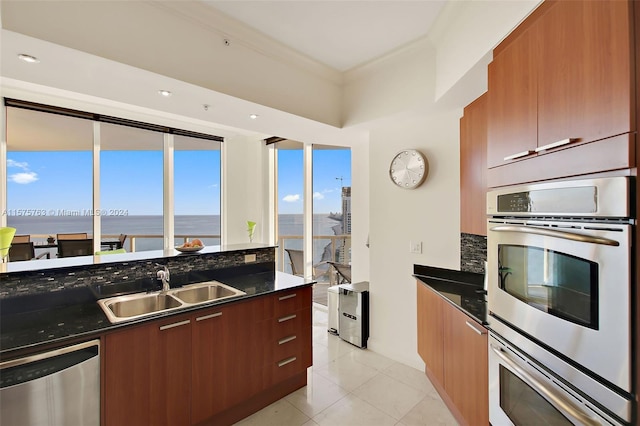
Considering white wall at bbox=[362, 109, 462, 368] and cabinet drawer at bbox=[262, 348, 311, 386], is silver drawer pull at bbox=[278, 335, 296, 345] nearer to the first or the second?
cabinet drawer at bbox=[262, 348, 311, 386]

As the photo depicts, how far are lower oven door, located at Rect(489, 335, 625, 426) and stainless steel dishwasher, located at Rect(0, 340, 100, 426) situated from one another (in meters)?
2.09

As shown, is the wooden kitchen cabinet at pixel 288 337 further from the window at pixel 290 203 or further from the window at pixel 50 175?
the window at pixel 50 175

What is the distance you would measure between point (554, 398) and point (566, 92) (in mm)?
1171

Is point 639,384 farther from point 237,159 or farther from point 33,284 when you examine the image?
point 237,159

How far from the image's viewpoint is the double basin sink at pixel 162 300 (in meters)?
2.00

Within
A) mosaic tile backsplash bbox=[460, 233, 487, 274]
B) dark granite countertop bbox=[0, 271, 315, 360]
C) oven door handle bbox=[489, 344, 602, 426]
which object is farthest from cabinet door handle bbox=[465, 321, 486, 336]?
dark granite countertop bbox=[0, 271, 315, 360]

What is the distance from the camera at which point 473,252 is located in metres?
2.48

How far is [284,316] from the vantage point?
238cm

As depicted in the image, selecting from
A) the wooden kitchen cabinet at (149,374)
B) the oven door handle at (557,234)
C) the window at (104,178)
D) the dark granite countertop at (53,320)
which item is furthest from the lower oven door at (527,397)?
the window at (104,178)

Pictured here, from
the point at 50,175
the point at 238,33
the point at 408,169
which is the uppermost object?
the point at 238,33

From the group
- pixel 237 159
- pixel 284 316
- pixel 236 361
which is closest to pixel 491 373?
pixel 284 316

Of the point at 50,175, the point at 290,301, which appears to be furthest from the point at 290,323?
the point at 50,175

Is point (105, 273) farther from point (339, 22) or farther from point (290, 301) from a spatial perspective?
point (339, 22)

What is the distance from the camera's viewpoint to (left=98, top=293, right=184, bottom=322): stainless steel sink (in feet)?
6.59
